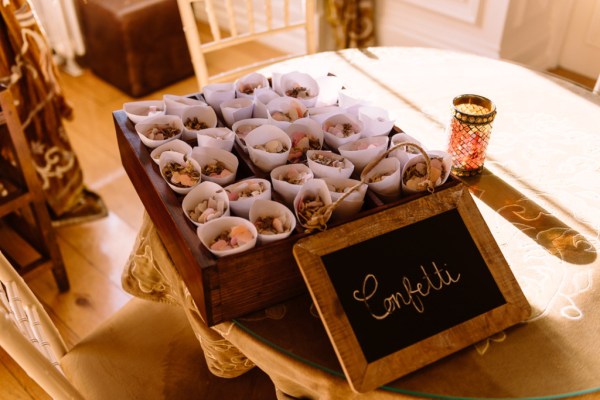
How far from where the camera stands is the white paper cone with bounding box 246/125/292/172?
968 mm

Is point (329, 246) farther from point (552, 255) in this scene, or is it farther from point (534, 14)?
point (534, 14)

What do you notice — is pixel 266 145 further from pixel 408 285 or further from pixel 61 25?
pixel 61 25

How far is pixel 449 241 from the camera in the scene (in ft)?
2.94

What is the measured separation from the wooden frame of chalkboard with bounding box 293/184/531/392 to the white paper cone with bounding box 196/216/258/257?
74 millimetres

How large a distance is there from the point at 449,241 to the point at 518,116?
0.60 m

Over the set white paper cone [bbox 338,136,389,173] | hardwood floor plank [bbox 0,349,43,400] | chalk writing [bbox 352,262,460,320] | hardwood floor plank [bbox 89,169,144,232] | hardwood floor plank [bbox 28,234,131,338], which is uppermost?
white paper cone [bbox 338,136,389,173]

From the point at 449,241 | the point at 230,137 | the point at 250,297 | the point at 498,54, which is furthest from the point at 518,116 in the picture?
the point at 498,54

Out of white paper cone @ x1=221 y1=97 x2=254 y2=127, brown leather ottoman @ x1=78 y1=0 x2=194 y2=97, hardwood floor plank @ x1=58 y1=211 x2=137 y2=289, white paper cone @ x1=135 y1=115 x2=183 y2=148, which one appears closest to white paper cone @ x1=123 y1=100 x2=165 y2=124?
white paper cone @ x1=135 y1=115 x2=183 y2=148

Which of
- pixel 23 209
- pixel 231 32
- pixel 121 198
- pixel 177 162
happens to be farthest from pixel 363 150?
pixel 121 198

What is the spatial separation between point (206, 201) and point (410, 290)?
356mm

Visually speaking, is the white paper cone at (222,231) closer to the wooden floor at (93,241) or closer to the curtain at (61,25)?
the wooden floor at (93,241)

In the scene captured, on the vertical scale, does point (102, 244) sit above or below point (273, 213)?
below

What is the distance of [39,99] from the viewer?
78.9 inches

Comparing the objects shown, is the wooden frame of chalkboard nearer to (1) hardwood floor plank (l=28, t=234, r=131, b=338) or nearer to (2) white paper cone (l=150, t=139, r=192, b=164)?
(2) white paper cone (l=150, t=139, r=192, b=164)
